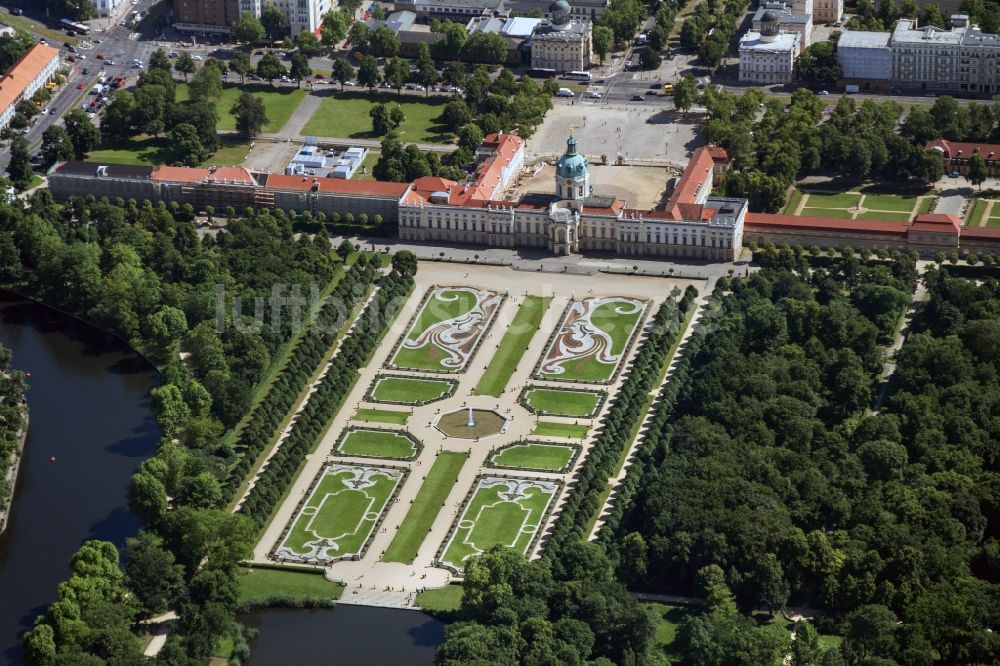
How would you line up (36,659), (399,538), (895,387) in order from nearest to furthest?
(36,659), (399,538), (895,387)

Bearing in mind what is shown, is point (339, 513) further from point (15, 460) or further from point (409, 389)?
point (15, 460)

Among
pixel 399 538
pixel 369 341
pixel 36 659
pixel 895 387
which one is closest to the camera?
pixel 36 659

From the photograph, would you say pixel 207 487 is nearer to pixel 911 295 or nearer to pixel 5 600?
pixel 5 600

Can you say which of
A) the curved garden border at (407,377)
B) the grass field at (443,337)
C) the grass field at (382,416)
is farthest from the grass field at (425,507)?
the grass field at (443,337)

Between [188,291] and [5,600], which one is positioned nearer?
[5,600]

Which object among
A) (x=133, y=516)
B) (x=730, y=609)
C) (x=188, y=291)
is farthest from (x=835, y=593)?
(x=188, y=291)

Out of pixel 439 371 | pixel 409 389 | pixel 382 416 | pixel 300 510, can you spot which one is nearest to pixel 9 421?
pixel 300 510
